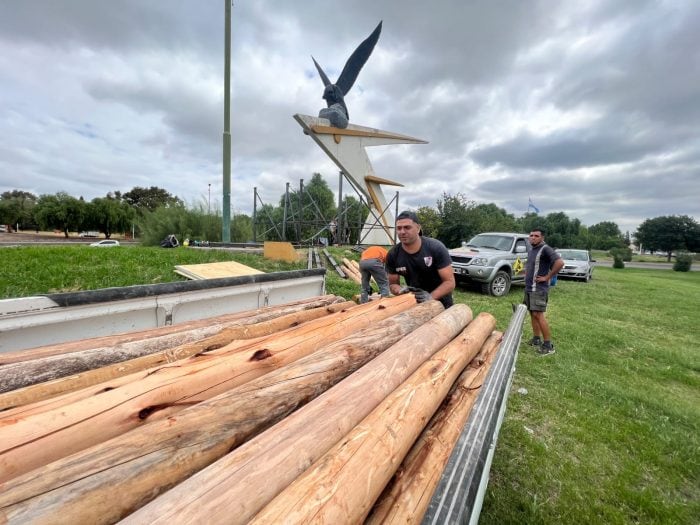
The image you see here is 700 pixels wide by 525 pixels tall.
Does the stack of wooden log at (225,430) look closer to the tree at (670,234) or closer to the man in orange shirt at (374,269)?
the man in orange shirt at (374,269)

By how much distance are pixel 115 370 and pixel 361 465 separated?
1.19 meters

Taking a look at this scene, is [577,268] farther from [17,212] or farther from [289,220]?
[17,212]

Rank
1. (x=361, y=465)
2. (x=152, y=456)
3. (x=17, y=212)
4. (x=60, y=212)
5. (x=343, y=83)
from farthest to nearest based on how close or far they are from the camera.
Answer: (x=17, y=212), (x=60, y=212), (x=343, y=83), (x=361, y=465), (x=152, y=456)

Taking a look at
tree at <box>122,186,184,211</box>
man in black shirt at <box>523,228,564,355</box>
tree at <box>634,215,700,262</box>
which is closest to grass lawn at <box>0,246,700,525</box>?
man in black shirt at <box>523,228,564,355</box>

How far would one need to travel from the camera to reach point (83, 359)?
154cm

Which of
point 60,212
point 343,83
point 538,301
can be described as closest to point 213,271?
point 538,301

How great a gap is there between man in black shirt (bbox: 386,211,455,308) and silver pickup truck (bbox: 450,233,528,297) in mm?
5935

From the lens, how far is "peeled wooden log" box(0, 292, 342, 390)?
4.41ft

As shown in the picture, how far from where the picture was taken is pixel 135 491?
83 centimetres

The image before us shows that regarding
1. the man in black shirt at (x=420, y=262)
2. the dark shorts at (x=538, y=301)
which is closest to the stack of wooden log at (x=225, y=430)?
the man in black shirt at (x=420, y=262)

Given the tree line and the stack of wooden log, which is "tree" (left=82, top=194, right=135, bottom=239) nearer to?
the tree line

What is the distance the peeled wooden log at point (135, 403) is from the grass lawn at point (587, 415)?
180cm

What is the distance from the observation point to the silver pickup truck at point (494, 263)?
8.91 meters

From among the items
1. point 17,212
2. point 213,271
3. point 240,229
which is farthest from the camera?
point 17,212
